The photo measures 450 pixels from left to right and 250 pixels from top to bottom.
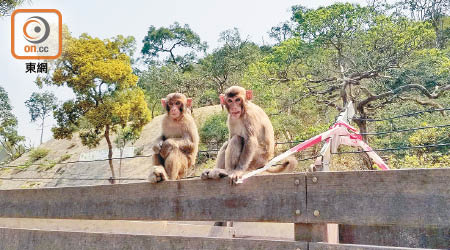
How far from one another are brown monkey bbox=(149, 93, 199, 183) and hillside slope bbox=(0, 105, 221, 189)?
55.2 feet

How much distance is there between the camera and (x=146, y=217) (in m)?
3.05

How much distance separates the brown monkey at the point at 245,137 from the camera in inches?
167

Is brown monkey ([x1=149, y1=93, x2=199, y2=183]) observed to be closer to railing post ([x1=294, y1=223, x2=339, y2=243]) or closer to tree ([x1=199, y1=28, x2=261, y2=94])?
railing post ([x1=294, y1=223, x2=339, y2=243])

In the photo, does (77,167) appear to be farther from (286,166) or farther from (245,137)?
(245,137)

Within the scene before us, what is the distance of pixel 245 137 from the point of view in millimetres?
4406

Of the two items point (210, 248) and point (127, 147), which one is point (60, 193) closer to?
point (210, 248)

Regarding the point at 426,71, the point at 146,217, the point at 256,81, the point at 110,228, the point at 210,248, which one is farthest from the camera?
the point at 256,81

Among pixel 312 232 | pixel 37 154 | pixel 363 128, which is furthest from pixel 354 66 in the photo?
pixel 37 154

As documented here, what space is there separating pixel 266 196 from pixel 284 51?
1345 centimetres

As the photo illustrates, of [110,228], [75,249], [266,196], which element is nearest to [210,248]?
[266,196]

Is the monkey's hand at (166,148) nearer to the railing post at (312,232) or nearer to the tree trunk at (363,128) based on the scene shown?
the railing post at (312,232)

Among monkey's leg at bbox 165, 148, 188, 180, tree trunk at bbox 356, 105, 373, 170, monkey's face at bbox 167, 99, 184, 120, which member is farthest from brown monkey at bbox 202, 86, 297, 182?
tree trunk at bbox 356, 105, 373, 170

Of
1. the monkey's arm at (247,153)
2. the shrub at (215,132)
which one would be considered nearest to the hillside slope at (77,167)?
the shrub at (215,132)

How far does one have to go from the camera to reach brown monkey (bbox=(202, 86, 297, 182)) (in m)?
4.23
